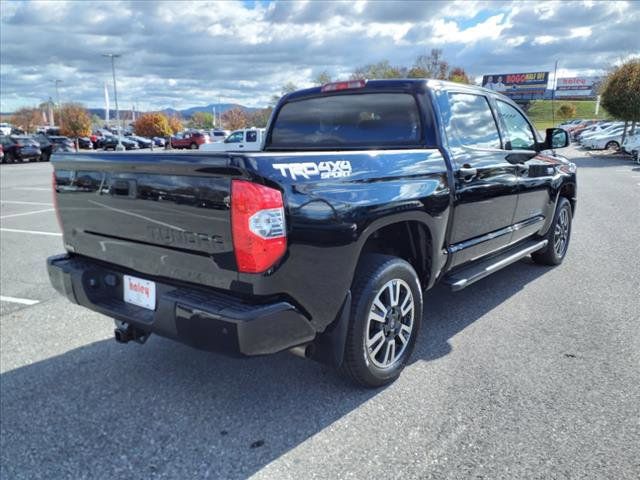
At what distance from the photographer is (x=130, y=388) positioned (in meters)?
3.23

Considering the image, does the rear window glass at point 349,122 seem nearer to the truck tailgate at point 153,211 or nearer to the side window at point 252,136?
the truck tailgate at point 153,211

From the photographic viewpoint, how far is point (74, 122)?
59.4m

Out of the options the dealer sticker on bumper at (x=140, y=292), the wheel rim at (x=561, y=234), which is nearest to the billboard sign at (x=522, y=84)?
the wheel rim at (x=561, y=234)

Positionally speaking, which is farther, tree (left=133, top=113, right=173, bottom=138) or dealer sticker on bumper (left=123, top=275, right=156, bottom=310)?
tree (left=133, top=113, right=173, bottom=138)

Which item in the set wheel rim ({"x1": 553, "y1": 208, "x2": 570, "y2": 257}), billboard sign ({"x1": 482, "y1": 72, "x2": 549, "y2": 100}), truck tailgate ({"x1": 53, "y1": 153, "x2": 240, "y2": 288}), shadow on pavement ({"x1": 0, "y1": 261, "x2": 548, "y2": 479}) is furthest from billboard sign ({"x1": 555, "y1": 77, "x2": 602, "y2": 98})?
truck tailgate ({"x1": 53, "y1": 153, "x2": 240, "y2": 288})

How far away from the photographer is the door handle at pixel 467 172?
12.1ft

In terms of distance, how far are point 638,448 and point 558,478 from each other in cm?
54

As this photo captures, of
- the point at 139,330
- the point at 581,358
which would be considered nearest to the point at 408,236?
the point at 581,358

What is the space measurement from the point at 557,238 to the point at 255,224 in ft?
15.6

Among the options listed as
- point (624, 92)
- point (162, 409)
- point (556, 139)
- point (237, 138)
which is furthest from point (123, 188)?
point (624, 92)

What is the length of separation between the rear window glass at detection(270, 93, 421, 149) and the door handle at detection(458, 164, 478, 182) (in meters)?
0.39

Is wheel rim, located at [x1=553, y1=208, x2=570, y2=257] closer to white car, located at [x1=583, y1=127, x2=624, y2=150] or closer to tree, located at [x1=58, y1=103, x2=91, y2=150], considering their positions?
white car, located at [x1=583, y1=127, x2=624, y2=150]

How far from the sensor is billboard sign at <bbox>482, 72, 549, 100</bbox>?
289ft

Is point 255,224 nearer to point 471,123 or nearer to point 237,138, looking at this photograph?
point 471,123
